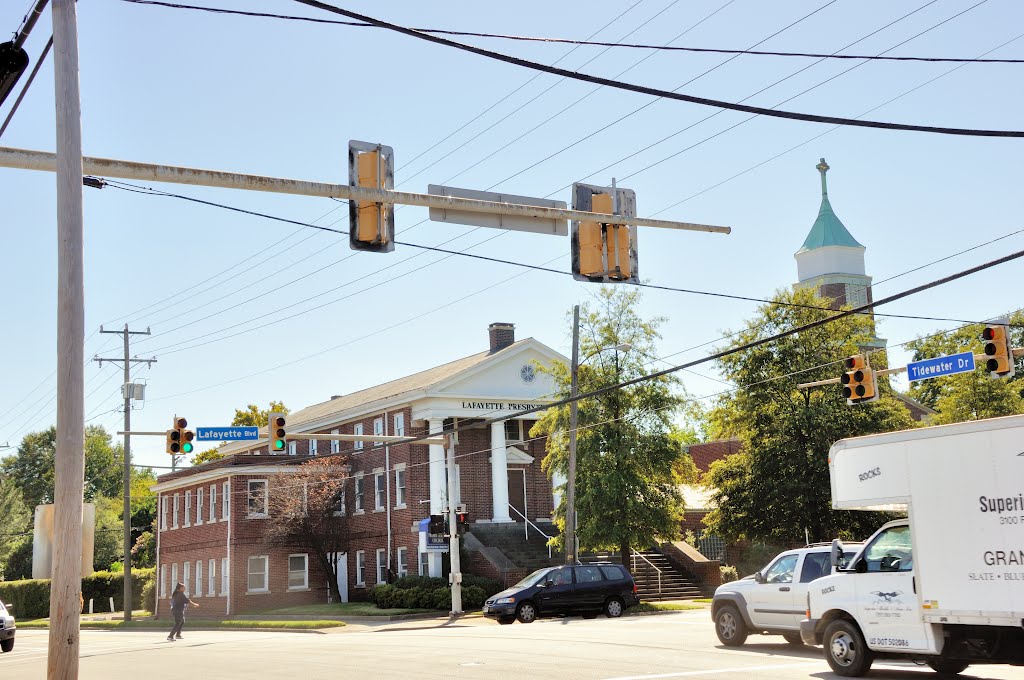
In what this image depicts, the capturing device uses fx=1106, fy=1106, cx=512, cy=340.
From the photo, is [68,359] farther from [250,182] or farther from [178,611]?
[178,611]

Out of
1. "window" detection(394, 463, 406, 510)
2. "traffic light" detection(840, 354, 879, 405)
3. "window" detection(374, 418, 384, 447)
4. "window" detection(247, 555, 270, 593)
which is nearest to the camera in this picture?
"traffic light" detection(840, 354, 879, 405)

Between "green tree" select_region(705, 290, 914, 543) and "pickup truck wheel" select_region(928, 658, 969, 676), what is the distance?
19.5m

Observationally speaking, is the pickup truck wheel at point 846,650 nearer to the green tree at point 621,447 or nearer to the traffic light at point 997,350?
the traffic light at point 997,350

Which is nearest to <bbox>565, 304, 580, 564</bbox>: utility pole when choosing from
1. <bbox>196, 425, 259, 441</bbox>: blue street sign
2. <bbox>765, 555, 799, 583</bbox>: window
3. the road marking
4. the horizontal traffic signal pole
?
<bbox>196, 425, 259, 441</bbox>: blue street sign

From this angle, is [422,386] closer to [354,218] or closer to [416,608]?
[416,608]

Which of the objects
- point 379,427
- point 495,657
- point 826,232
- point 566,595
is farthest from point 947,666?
point 826,232

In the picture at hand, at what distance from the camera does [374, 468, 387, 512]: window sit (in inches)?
1844

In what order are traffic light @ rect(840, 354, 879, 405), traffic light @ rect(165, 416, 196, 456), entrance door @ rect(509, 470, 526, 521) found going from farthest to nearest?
entrance door @ rect(509, 470, 526, 521)
traffic light @ rect(165, 416, 196, 456)
traffic light @ rect(840, 354, 879, 405)

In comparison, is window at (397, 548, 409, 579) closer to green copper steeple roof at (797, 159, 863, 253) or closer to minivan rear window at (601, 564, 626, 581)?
minivan rear window at (601, 564, 626, 581)

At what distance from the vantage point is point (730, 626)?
1988 cm

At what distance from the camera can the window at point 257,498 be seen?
48375 mm

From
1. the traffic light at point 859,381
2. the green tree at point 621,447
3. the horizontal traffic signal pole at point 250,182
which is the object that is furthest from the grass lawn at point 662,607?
the horizontal traffic signal pole at point 250,182

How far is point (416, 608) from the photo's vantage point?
38.6 m

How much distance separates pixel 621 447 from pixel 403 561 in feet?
37.4
